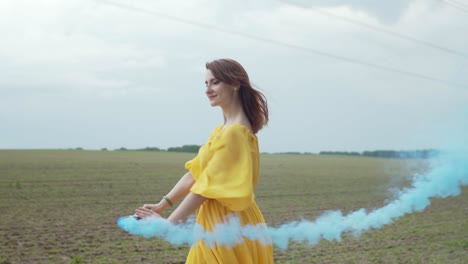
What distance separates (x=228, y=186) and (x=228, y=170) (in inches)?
3.0

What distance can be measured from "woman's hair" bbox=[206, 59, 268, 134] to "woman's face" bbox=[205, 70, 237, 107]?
0.02 meters

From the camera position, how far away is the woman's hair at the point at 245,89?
274 cm

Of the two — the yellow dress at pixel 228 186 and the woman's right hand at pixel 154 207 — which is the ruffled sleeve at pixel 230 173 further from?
the woman's right hand at pixel 154 207

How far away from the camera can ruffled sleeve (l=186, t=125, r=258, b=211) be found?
103 inches

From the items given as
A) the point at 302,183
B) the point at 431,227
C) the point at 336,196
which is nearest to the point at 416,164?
the point at 431,227

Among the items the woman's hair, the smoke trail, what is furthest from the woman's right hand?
the woman's hair

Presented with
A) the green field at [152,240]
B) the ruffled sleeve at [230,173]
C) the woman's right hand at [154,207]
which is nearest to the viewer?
the ruffled sleeve at [230,173]

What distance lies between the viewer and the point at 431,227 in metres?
10.0

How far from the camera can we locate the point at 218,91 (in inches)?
108

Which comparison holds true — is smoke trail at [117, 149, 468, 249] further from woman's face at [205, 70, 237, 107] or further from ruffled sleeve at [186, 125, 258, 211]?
woman's face at [205, 70, 237, 107]

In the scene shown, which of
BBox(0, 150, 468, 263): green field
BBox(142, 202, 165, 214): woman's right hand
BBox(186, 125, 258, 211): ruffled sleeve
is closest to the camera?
BBox(186, 125, 258, 211): ruffled sleeve

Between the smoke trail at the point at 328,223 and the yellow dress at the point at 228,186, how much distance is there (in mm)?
38

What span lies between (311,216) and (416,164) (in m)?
7.62

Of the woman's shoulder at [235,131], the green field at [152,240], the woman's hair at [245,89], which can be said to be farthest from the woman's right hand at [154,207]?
the green field at [152,240]
